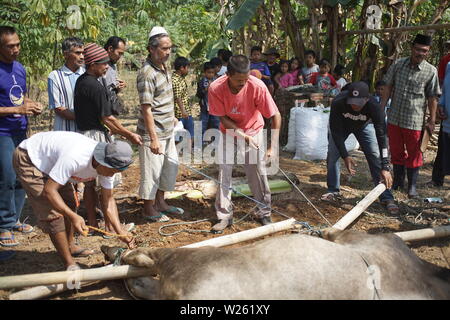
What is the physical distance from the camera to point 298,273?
2.82 meters

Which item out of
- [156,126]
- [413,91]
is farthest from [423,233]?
[156,126]

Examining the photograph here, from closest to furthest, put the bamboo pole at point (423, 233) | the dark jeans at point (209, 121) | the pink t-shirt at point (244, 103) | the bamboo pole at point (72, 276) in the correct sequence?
1. the bamboo pole at point (72, 276)
2. the bamboo pole at point (423, 233)
3. the pink t-shirt at point (244, 103)
4. the dark jeans at point (209, 121)

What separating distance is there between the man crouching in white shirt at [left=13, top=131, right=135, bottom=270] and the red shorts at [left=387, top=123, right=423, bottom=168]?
12.9 feet

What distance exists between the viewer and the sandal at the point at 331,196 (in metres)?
5.89

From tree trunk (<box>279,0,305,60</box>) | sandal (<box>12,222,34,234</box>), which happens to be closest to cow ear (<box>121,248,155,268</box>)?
sandal (<box>12,222,34,234</box>)

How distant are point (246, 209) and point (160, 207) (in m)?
1.05

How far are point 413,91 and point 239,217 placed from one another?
278cm

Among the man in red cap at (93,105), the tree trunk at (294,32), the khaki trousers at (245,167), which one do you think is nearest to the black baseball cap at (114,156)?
the man in red cap at (93,105)

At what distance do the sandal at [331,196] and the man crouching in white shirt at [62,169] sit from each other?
113 inches

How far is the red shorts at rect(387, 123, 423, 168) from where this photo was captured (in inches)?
237

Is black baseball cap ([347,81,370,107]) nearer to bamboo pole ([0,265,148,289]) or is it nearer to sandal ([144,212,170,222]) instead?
sandal ([144,212,170,222])

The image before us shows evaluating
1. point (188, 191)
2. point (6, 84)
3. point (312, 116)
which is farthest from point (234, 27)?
point (6, 84)

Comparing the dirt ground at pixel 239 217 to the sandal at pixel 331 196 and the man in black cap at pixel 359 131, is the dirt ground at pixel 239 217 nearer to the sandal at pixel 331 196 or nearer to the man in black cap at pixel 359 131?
the sandal at pixel 331 196

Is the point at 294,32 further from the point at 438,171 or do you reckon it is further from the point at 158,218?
the point at 158,218
